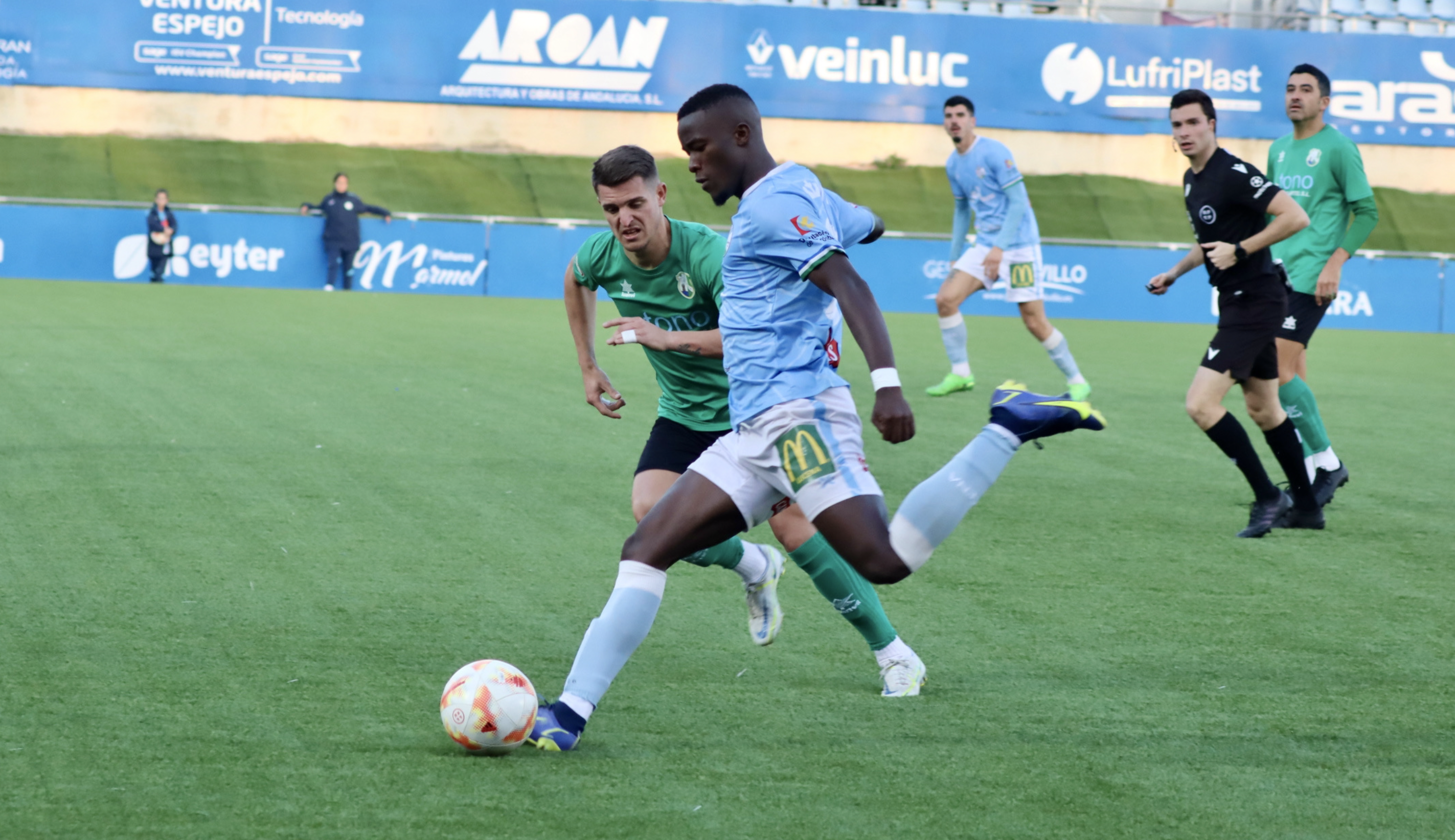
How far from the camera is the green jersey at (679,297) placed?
4617 mm

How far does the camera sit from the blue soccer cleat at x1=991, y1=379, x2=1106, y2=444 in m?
3.85

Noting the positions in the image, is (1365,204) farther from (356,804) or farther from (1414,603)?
(356,804)

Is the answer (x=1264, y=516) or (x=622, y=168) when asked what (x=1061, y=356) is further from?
(x=622, y=168)

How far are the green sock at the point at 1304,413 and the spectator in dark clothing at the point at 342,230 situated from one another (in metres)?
17.2

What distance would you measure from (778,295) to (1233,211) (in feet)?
12.5

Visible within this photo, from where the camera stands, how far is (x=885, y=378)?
11.9 feet

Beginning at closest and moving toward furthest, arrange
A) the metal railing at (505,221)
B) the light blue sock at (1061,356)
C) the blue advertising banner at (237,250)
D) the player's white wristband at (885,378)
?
the player's white wristband at (885,378)
the light blue sock at (1061,356)
the blue advertising banner at (237,250)
the metal railing at (505,221)

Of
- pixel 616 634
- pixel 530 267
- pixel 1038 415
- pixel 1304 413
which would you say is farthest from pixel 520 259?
pixel 1038 415

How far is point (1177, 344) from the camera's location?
61.0 feet

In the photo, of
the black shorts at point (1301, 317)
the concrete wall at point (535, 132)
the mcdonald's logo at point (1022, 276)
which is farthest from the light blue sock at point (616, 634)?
the concrete wall at point (535, 132)

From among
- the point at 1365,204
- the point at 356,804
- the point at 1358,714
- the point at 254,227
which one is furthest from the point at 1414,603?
the point at 254,227

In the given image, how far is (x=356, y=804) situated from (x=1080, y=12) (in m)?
32.1

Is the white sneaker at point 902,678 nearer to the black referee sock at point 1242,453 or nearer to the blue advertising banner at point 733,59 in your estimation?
the black referee sock at point 1242,453

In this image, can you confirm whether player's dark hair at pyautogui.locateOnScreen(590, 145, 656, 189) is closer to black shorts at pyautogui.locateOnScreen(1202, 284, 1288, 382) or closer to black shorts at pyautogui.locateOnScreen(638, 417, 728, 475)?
black shorts at pyautogui.locateOnScreen(638, 417, 728, 475)
